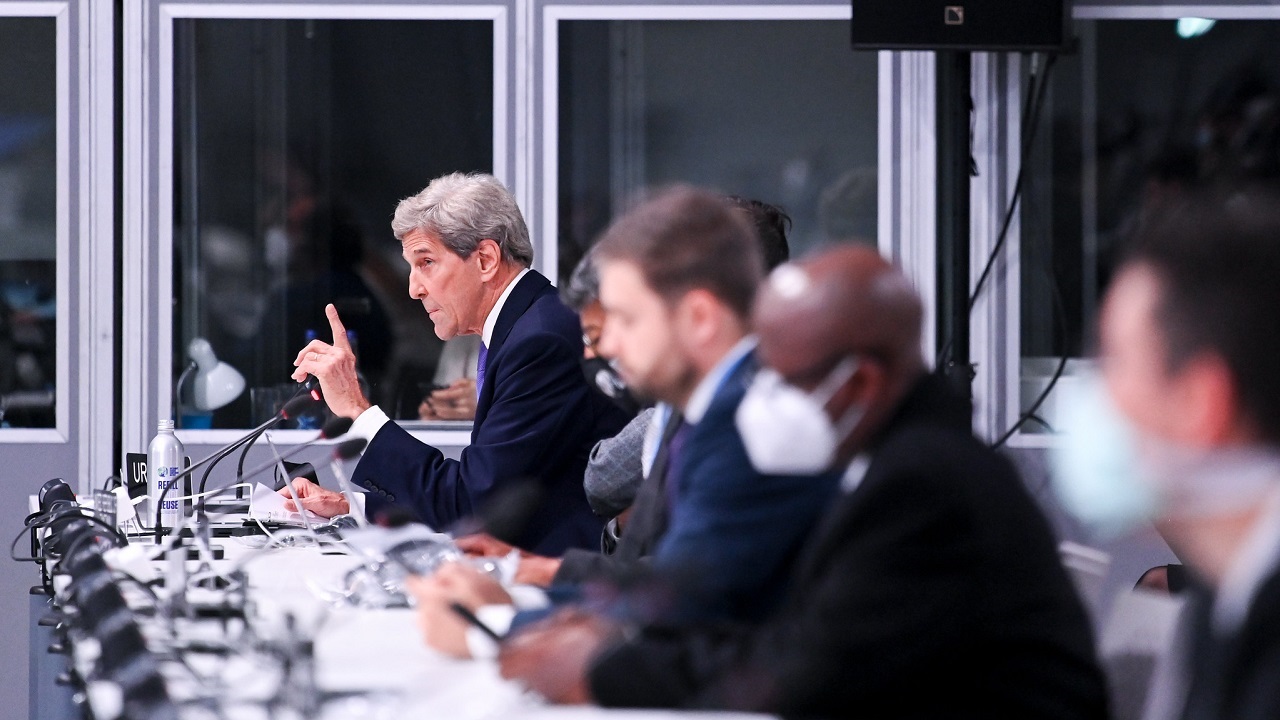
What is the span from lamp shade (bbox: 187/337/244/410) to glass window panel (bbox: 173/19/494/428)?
2 cm

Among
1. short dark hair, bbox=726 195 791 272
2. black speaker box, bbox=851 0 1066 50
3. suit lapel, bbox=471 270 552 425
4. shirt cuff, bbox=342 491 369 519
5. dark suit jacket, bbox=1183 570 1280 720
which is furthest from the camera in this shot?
black speaker box, bbox=851 0 1066 50

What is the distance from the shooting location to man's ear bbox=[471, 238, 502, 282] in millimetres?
3080

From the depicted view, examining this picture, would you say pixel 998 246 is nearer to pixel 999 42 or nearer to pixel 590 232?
pixel 999 42

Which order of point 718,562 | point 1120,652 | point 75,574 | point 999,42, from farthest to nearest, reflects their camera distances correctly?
1. point 999,42
2. point 75,574
3. point 1120,652
4. point 718,562

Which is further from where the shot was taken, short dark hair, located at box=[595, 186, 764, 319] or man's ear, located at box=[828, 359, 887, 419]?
short dark hair, located at box=[595, 186, 764, 319]

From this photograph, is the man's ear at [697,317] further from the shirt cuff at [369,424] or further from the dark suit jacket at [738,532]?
the shirt cuff at [369,424]

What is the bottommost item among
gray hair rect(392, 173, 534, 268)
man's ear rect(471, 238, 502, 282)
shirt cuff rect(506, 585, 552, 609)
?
shirt cuff rect(506, 585, 552, 609)

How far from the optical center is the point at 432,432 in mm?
4488

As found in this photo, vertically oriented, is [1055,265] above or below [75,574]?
above

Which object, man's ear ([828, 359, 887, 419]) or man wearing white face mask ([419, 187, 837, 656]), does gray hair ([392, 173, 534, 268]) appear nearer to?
man wearing white face mask ([419, 187, 837, 656])

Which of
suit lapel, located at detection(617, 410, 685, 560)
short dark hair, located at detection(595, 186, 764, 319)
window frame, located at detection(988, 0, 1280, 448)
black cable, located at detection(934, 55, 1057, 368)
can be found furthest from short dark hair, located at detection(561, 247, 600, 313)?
window frame, located at detection(988, 0, 1280, 448)

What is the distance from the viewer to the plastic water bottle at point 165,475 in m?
3.02

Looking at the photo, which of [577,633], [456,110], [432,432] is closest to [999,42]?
[456,110]

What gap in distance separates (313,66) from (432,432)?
3.85 ft
